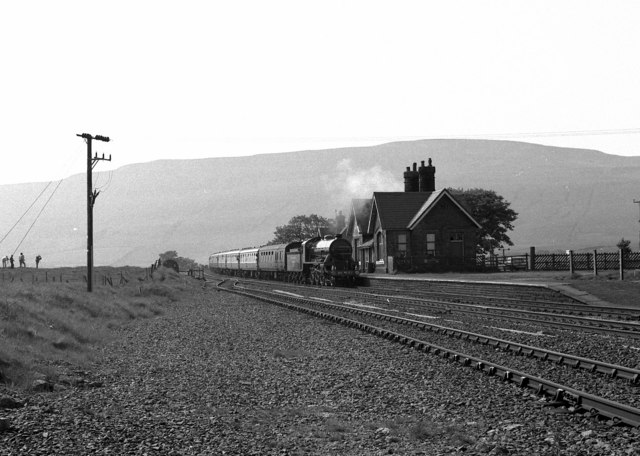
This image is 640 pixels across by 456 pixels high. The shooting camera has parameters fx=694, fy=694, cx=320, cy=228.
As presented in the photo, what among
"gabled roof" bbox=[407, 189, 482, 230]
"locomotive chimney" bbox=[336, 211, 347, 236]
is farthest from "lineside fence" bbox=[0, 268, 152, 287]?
"locomotive chimney" bbox=[336, 211, 347, 236]

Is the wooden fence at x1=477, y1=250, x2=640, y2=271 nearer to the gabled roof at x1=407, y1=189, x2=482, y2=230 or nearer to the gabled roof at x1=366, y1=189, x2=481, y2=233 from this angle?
the gabled roof at x1=366, y1=189, x2=481, y2=233

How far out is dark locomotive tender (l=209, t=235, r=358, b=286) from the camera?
139 ft

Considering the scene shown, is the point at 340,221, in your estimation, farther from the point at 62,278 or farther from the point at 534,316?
the point at 534,316

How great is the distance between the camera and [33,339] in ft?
51.4

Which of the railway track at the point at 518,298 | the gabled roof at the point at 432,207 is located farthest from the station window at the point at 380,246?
the railway track at the point at 518,298

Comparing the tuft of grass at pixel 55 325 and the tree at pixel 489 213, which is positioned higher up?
the tree at pixel 489 213

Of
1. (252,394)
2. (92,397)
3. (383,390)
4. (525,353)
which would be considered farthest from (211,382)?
(525,353)

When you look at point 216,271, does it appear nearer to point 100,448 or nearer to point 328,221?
point 328,221

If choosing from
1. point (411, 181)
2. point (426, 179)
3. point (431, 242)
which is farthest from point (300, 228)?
point (431, 242)

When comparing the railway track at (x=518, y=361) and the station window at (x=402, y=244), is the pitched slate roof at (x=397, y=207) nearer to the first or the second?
the station window at (x=402, y=244)

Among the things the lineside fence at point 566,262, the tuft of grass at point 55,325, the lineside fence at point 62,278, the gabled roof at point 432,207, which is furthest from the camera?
the gabled roof at point 432,207

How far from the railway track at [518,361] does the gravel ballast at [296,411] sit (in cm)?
25

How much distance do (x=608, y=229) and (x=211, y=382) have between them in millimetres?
137132

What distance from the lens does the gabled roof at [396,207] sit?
5394cm
